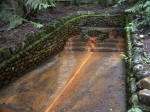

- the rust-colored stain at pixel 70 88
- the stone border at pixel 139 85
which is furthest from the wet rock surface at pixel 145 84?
the rust-colored stain at pixel 70 88

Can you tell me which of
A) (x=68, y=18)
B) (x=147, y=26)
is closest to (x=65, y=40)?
(x=68, y=18)

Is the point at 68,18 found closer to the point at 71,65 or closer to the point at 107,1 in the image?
the point at 71,65

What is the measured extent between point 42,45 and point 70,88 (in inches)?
85.2

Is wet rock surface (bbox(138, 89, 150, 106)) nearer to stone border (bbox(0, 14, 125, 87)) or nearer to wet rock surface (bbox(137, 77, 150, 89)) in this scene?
wet rock surface (bbox(137, 77, 150, 89))

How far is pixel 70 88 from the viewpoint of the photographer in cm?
491

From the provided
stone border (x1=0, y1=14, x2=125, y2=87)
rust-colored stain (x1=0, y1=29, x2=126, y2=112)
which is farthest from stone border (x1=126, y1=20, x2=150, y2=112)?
stone border (x1=0, y1=14, x2=125, y2=87)

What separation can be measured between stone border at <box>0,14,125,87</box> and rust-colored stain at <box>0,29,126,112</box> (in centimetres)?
30

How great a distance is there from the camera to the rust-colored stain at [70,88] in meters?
4.10

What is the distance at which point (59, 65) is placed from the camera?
6.49m

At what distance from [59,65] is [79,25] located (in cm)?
377

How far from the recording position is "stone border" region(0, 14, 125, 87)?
4953 millimetres

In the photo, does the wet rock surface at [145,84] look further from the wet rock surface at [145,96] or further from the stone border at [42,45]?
the stone border at [42,45]

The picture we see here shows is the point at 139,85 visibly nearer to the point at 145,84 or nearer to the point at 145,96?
the point at 145,84

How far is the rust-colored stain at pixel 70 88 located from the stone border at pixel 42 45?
297 millimetres
